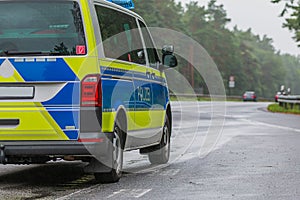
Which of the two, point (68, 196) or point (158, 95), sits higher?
point (158, 95)

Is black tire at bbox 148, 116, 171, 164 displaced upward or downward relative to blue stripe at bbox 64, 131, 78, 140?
downward

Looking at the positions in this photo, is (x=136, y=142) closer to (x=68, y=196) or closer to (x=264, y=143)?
(x=68, y=196)

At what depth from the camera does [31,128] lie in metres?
7.91

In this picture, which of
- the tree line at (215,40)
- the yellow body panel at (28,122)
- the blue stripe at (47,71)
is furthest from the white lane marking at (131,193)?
the tree line at (215,40)

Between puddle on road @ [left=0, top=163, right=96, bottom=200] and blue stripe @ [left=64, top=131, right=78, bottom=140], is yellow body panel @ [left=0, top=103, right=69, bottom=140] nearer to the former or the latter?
blue stripe @ [left=64, top=131, right=78, bottom=140]

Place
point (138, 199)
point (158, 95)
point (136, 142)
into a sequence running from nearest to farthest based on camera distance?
point (138, 199), point (136, 142), point (158, 95)

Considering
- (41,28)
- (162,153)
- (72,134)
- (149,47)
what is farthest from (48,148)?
(162,153)

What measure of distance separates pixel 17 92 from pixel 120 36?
187 centimetres

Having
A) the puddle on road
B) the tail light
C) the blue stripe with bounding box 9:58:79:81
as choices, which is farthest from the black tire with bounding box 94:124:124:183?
the blue stripe with bounding box 9:58:79:81

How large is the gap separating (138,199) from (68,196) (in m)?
0.76

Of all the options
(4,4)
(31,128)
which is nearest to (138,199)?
(31,128)

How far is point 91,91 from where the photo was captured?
794cm

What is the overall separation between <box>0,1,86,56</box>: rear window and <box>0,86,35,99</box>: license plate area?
0.39 m

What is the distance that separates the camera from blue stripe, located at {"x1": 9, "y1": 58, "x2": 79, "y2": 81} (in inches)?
312
